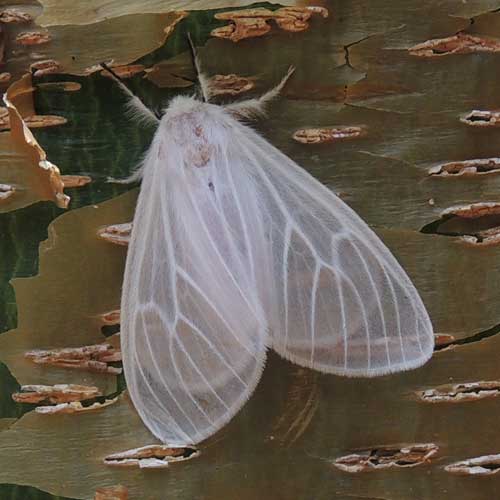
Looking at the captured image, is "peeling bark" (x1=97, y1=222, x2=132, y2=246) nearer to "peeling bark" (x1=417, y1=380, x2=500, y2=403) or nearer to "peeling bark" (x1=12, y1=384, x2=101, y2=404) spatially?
"peeling bark" (x1=12, y1=384, x2=101, y2=404)

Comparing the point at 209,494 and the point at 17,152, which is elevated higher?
the point at 17,152

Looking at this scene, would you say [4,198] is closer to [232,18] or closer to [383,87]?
[232,18]

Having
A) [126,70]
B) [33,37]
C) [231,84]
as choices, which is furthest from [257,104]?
[33,37]

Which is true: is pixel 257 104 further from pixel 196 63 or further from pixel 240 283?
pixel 240 283

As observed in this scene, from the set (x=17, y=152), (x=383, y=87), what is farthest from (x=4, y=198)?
(x=383, y=87)

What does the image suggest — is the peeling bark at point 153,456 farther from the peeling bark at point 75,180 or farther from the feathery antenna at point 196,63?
the feathery antenna at point 196,63

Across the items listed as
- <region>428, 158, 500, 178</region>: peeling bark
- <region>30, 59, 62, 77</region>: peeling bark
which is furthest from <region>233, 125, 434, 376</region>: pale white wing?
<region>30, 59, 62, 77</region>: peeling bark
